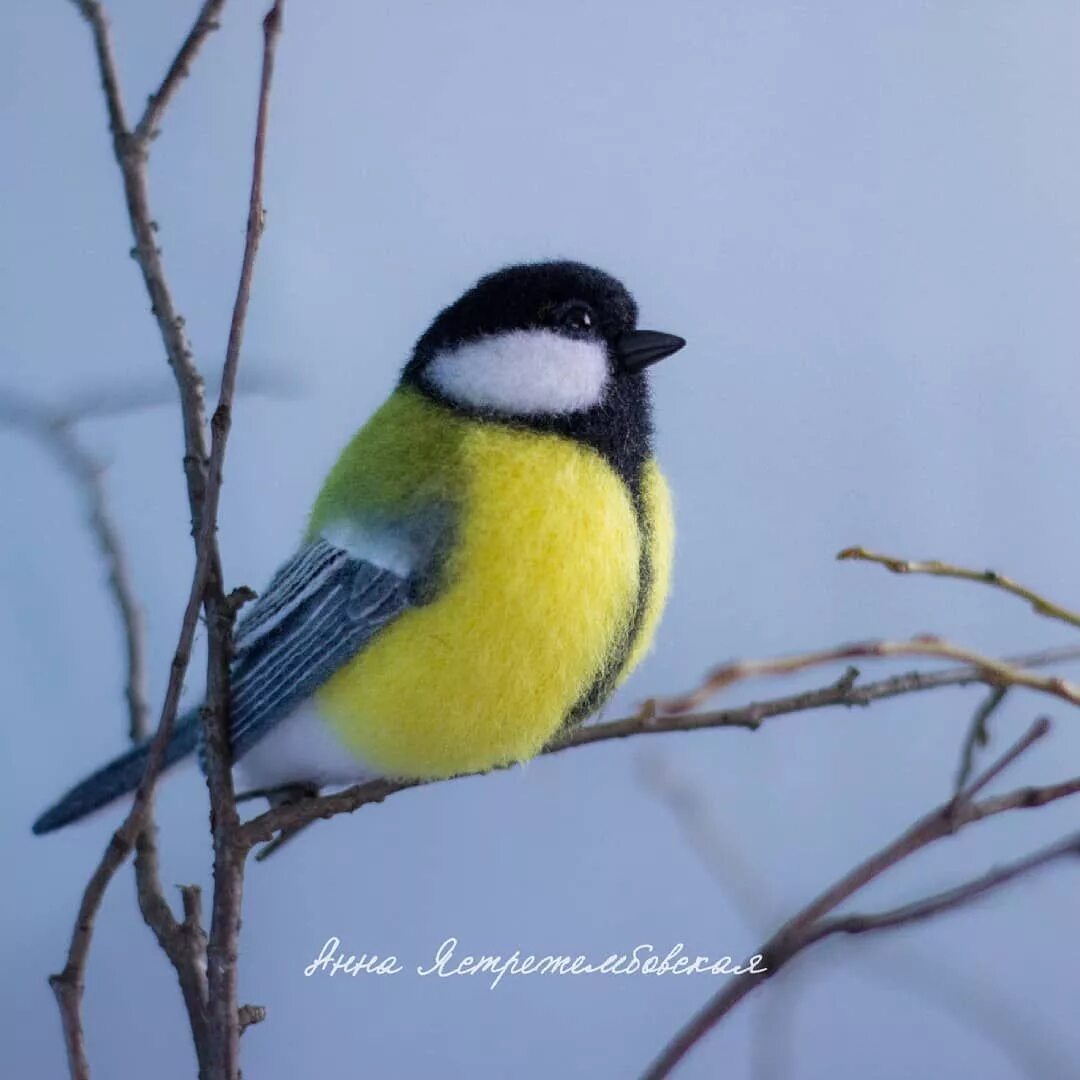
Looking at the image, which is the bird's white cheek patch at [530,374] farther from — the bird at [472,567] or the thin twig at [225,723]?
the thin twig at [225,723]

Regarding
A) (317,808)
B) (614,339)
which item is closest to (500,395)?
(614,339)

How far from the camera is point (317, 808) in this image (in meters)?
0.43

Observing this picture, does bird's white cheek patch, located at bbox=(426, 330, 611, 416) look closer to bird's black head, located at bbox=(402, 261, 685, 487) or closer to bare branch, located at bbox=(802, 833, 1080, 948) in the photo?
bird's black head, located at bbox=(402, 261, 685, 487)

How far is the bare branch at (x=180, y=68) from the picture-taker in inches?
15.9

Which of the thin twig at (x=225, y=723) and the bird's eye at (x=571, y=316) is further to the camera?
the bird's eye at (x=571, y=316)

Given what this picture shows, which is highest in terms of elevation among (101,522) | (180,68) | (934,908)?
(180,68)

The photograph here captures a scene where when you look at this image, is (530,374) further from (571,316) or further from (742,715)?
(742,715)

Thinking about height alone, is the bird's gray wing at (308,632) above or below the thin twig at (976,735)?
above

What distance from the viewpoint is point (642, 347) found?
1.66 ft

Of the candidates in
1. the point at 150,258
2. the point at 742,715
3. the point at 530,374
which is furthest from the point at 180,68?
the point at 742,715


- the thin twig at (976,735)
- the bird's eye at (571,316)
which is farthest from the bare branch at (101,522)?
the thin twig at (976,735)

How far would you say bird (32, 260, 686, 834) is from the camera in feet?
→ 1.51

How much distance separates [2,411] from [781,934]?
18.3 inches

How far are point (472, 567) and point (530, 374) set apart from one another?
0.09 meters
